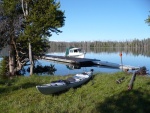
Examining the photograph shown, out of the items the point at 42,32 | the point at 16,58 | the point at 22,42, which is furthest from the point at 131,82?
the point at 16,58

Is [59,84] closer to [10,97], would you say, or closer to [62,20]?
[10,97]

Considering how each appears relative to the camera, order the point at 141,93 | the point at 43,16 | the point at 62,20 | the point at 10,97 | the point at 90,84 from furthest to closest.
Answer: the point at 62,20 < the point at 43,16 < the point at 90,84 < the point at 10,97 < the point at 141,93

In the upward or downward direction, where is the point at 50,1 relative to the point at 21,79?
upward

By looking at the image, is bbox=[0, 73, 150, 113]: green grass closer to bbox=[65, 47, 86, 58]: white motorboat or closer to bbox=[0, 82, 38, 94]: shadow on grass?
bbox=[0, 82, 38, 94]: shadow on grass

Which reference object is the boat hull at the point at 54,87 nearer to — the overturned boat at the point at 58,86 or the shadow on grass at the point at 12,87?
the overturned boat at the point at 58,86

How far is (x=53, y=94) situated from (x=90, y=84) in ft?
9.71

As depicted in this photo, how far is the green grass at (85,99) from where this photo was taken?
11523mm

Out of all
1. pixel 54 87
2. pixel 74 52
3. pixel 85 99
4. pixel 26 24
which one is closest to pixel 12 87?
pixel 54 87

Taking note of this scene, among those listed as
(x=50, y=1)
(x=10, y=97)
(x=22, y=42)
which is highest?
(x=50, y=1)

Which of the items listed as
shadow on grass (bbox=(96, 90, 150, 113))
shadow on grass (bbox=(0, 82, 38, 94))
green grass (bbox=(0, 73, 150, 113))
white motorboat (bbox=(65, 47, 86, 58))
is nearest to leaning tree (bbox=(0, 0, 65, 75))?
shadow on grass (bbox=(0, 82, 38, 94))

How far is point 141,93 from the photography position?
12.8m

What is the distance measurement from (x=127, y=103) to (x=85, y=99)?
2.36 meters

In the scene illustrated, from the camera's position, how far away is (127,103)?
38.9 ft

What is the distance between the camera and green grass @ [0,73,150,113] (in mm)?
11523
